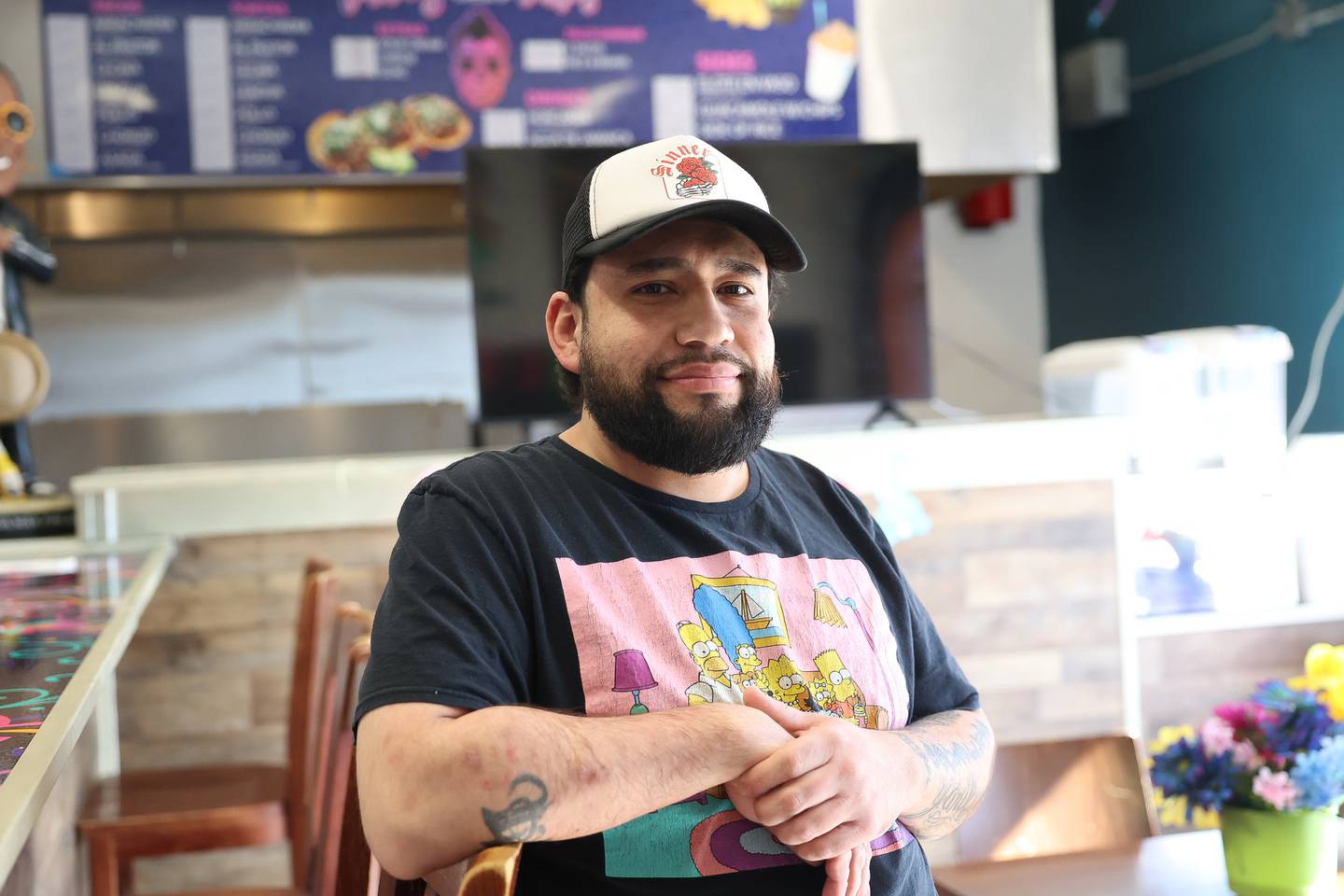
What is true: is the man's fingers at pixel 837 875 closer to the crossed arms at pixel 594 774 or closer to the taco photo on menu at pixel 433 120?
the crossed arms at pixel 594 774

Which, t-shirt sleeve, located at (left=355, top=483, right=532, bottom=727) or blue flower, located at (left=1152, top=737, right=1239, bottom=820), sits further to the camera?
blue flower, located at (left=1152, top=737, right=1239, bottom=820)

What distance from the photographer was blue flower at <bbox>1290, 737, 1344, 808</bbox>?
1.28 meters

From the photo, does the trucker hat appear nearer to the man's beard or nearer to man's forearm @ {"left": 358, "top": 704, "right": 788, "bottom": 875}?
the man's beard

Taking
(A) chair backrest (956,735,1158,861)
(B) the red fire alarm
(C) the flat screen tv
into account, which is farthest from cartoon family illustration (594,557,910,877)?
(B) the red fire alarm

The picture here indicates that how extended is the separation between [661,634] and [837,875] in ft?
0.80

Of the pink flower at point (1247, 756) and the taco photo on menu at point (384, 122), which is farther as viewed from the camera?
the taco photo on menu at point (384, 122)

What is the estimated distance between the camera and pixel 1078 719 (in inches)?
106

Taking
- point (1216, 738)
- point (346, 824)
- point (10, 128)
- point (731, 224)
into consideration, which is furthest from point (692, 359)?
point (10, 128)

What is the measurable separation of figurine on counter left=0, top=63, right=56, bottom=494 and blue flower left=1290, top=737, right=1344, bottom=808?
227cm

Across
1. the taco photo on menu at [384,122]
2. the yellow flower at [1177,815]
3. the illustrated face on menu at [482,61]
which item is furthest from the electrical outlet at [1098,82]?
the yellow flower at [1177,815]

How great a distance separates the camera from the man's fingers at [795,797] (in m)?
0.99

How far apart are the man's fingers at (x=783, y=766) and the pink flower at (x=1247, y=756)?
0.58 metres

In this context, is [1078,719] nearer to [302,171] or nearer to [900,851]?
[900,851]

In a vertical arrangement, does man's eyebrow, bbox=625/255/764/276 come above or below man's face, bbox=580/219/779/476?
above
